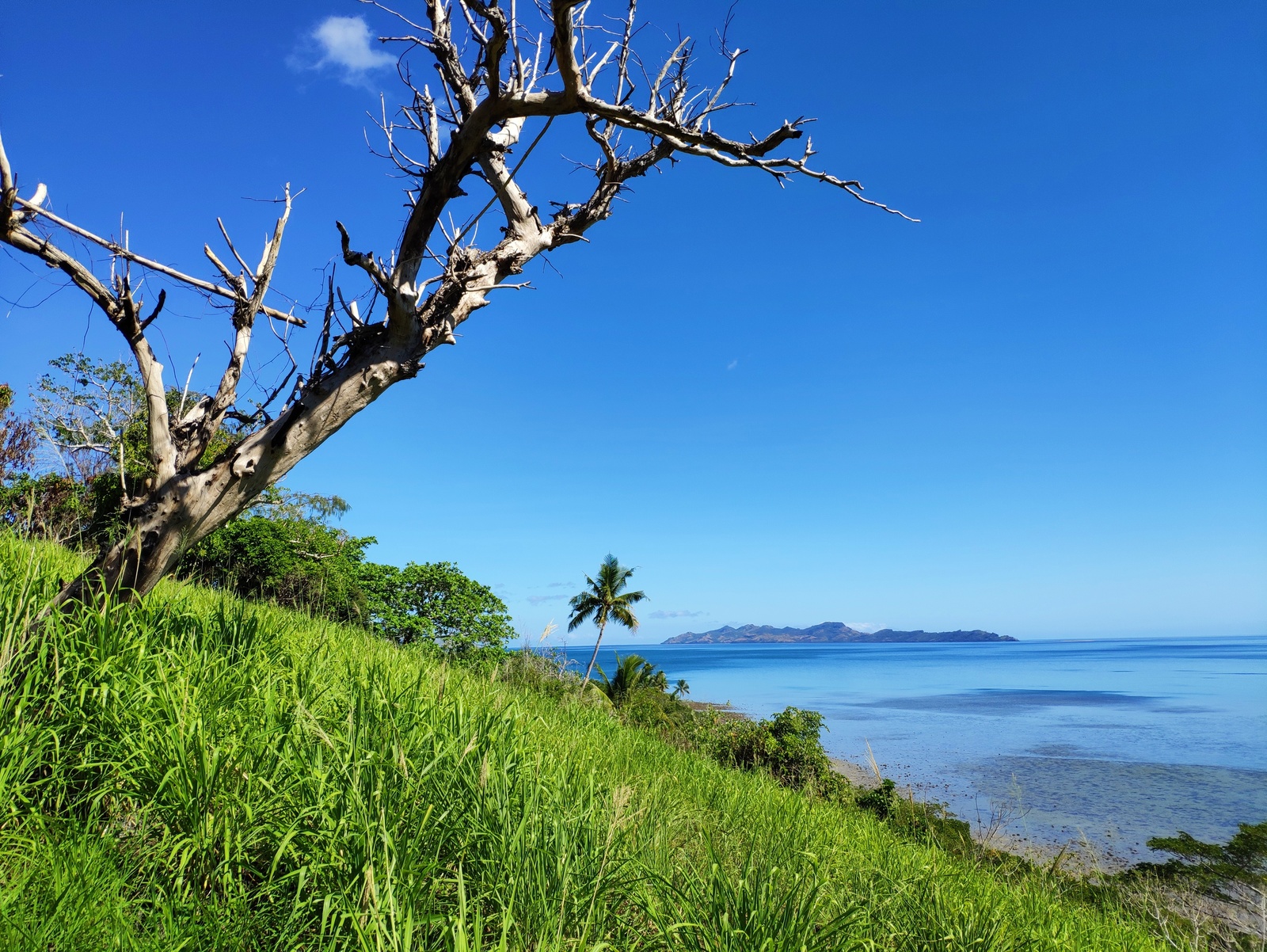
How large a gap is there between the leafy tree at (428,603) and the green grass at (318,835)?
627 inches

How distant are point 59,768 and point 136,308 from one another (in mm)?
2453

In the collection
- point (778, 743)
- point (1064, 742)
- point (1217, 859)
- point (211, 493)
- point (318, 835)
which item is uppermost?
point (211, 493)

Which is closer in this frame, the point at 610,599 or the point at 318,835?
the point at 318,835

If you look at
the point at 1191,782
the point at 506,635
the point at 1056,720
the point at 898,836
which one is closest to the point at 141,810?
the point at 898,836

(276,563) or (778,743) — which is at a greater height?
(276,563)

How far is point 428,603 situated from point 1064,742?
5519cm

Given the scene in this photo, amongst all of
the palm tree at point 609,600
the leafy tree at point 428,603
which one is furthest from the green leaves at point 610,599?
the leafy tree at point 428,603

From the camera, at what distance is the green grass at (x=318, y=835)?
196 cm

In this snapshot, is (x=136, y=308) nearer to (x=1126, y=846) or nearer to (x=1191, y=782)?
(x=1126, y=846)

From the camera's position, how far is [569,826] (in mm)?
2600

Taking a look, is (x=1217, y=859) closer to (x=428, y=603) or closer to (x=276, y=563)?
(x=428, y=603)

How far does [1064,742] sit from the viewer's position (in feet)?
169

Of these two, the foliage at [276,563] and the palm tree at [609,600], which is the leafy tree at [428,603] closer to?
the foliage at [276,563]

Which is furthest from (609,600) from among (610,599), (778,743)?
(778,743)
